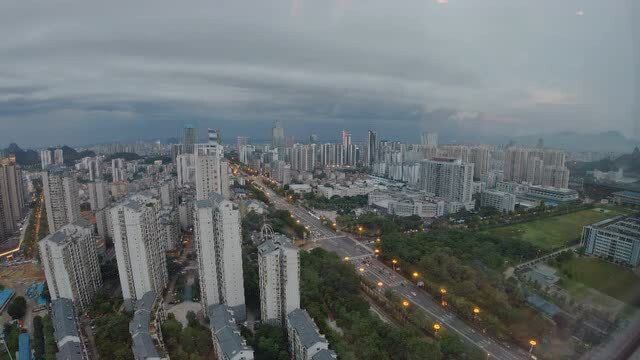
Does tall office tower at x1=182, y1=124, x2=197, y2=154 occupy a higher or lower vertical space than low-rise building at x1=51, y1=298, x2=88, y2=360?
higher

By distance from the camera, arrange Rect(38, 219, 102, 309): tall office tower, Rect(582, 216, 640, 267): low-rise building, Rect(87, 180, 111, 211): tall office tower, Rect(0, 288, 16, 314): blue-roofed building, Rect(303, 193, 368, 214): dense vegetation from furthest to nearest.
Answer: Rect(303, 193, 368, 214): dense vegetation < Rect(87, 180, 111, 211): tall office tower < Rect(0, 288, 16, 314): blue-roofed building < Rect(38, 219, 102, 309): tall office tower < Rect(582, 216, 640, 267): low-rise building

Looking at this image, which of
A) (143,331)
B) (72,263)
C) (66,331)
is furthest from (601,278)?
(72,263)

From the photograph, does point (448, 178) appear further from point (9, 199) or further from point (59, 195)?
point (9, 199)

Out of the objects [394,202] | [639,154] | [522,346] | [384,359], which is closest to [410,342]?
[384,359]

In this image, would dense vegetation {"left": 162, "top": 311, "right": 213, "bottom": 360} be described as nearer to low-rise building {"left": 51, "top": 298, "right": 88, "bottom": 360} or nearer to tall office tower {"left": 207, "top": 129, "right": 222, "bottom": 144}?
low-rise building {"left": 51, "top": 298, "right": 88, "bottom": 360}

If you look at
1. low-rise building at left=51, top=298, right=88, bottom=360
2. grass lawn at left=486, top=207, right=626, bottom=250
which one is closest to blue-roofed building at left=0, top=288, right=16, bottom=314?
low-rise building at left=51, top=298, right=88, bottom=360

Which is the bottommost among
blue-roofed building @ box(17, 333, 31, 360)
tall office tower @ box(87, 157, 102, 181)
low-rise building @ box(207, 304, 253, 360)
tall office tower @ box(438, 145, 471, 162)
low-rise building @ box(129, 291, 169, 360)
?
blue-roofed building @ box(17, 333, 31, 360)
